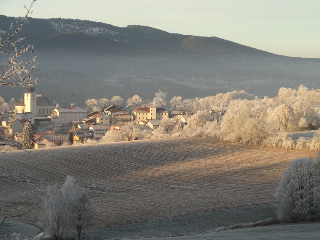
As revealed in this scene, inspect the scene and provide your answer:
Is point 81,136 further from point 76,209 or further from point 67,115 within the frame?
point 76,209

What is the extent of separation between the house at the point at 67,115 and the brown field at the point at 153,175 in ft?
214

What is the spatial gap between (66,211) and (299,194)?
31.7ft

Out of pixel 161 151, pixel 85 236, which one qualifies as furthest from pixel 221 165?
pixel 85 236

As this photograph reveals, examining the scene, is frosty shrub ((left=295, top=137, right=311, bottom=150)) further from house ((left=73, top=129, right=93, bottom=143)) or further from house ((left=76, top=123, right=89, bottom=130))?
house ((left=76, top=123, right=89, bottom=130))

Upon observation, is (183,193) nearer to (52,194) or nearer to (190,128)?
(52,194)

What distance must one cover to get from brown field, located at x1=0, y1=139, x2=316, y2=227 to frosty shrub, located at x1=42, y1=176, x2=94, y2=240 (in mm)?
1495

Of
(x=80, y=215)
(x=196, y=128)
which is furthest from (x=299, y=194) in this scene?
(x=196, y=128)

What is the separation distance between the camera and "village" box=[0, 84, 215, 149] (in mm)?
79875

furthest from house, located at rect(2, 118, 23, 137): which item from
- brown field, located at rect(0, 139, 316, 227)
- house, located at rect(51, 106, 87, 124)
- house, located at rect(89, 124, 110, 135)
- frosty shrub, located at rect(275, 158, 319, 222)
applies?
frosty shrub, located at rect(275, 158, 319, 222)

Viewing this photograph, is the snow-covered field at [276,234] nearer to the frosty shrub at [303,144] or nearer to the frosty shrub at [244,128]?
the frosty shrub at [303,144]

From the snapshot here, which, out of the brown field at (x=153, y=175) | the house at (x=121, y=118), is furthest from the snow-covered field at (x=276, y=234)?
the house at (x=121, y=118)

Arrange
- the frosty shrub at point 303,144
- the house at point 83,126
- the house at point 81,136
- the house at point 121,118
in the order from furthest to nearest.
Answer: the house at point 121,118
the house at point 83,126
the house at point 81,136
the frosty shrub at point 303,144

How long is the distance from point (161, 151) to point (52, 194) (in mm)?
23115

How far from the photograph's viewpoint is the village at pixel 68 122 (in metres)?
79.9
